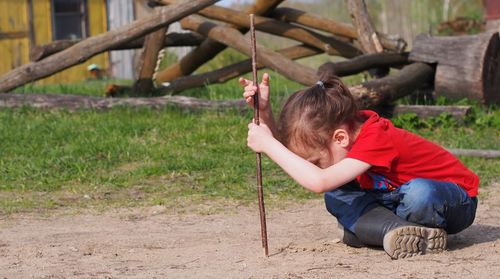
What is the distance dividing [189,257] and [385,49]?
6.37 metres

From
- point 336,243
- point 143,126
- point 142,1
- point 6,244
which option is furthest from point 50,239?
point 142,1

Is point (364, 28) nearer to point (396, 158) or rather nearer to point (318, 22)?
point (318, 22)

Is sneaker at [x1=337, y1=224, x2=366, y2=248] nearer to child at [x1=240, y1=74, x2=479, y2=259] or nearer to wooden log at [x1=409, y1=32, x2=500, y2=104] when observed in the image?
child at [x1=240, y1=74, x2=479, y2=259]

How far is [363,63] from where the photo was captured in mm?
9211

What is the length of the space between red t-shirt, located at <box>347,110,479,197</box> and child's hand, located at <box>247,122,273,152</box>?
1.20 feet

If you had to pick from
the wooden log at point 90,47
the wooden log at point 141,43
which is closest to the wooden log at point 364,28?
the wooden log at point 90,47

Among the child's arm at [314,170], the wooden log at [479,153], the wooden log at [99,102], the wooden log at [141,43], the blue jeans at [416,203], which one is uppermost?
the wooden log at [141,43]

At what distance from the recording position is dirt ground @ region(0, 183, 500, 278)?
12.8ft

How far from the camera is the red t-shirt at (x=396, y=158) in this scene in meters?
3.95

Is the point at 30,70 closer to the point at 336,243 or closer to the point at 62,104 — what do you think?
the point at 62,104

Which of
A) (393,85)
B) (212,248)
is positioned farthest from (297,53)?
(212,248)

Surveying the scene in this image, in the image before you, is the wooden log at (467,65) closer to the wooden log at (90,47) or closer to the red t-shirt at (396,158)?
the wooden log at (90,47)

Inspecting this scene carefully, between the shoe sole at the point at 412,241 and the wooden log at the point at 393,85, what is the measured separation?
13.6 ft

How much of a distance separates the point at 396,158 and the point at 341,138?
290 millimetres
